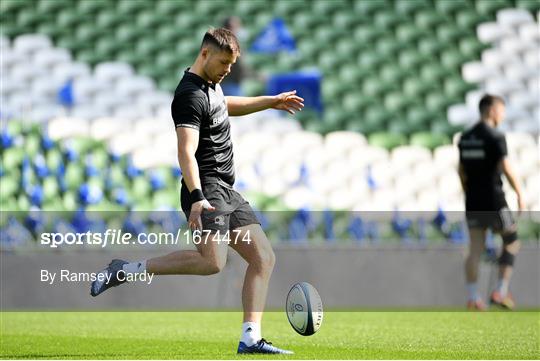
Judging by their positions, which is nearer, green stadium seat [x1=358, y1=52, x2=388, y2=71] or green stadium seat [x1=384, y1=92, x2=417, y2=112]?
green stadium seat [x1=384, y1=92, x2=417, y2=112]

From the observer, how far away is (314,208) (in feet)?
41.9

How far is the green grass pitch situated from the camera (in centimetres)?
596

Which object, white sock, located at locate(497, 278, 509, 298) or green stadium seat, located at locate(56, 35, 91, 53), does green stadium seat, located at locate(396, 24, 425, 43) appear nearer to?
green stadium seat, located at locate(56, 35, 91, 53)

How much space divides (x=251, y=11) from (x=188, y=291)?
5772mm

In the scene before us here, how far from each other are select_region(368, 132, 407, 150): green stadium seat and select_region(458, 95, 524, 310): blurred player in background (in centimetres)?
338

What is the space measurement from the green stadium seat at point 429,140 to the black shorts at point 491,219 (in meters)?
3.71

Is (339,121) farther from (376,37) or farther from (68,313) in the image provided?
(68,313)

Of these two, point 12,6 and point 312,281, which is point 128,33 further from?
point 312,281

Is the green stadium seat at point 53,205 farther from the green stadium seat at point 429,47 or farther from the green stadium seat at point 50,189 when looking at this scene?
the green stadium seat at point 429,47

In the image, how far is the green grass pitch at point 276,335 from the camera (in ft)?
19.5

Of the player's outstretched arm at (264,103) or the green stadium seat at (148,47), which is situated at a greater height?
the green stadium seat at (148,47)

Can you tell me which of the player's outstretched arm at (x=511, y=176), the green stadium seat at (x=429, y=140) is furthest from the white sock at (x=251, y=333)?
the green stadium seat at (x=429, y=140)

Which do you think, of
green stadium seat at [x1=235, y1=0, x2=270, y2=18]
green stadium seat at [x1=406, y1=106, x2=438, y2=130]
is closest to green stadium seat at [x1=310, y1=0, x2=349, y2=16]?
green stadium seat at [x1=235, y1=0, x2=270, y2=18]

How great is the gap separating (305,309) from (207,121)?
1118 mm
